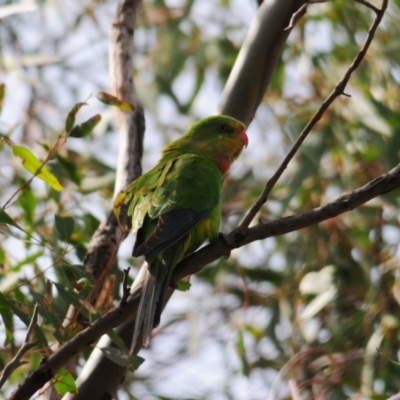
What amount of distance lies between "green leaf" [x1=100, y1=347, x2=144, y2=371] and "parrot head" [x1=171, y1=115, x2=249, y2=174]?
1.49m

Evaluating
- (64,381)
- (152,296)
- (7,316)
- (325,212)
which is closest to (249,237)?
(325,212)

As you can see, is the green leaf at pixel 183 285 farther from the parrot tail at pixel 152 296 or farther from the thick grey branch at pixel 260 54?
the thick grey branch at pixel 260 54

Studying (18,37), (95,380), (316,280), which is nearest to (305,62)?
(316,280)

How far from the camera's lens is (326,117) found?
519cm

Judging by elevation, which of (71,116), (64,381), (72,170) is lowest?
(64,381)

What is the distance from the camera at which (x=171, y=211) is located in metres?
3.07

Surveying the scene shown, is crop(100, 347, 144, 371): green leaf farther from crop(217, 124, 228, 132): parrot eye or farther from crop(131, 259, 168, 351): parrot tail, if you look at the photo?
crop(217, 124, 228, 132): parrot eye

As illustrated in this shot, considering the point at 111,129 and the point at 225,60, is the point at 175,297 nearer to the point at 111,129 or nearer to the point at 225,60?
the point at 111,129

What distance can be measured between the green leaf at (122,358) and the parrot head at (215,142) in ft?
4.89

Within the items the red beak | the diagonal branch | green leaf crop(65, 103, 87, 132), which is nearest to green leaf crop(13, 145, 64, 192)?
green leaf crop(65, 103, 87, 132)

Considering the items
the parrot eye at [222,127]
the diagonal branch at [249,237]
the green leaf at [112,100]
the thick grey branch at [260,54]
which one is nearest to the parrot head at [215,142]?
the parrot eye at [222,127]

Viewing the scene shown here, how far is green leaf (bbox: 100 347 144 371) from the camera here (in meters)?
2.51

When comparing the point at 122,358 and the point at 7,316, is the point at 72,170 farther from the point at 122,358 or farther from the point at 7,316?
the point at 122,358

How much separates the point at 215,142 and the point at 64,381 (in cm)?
180
